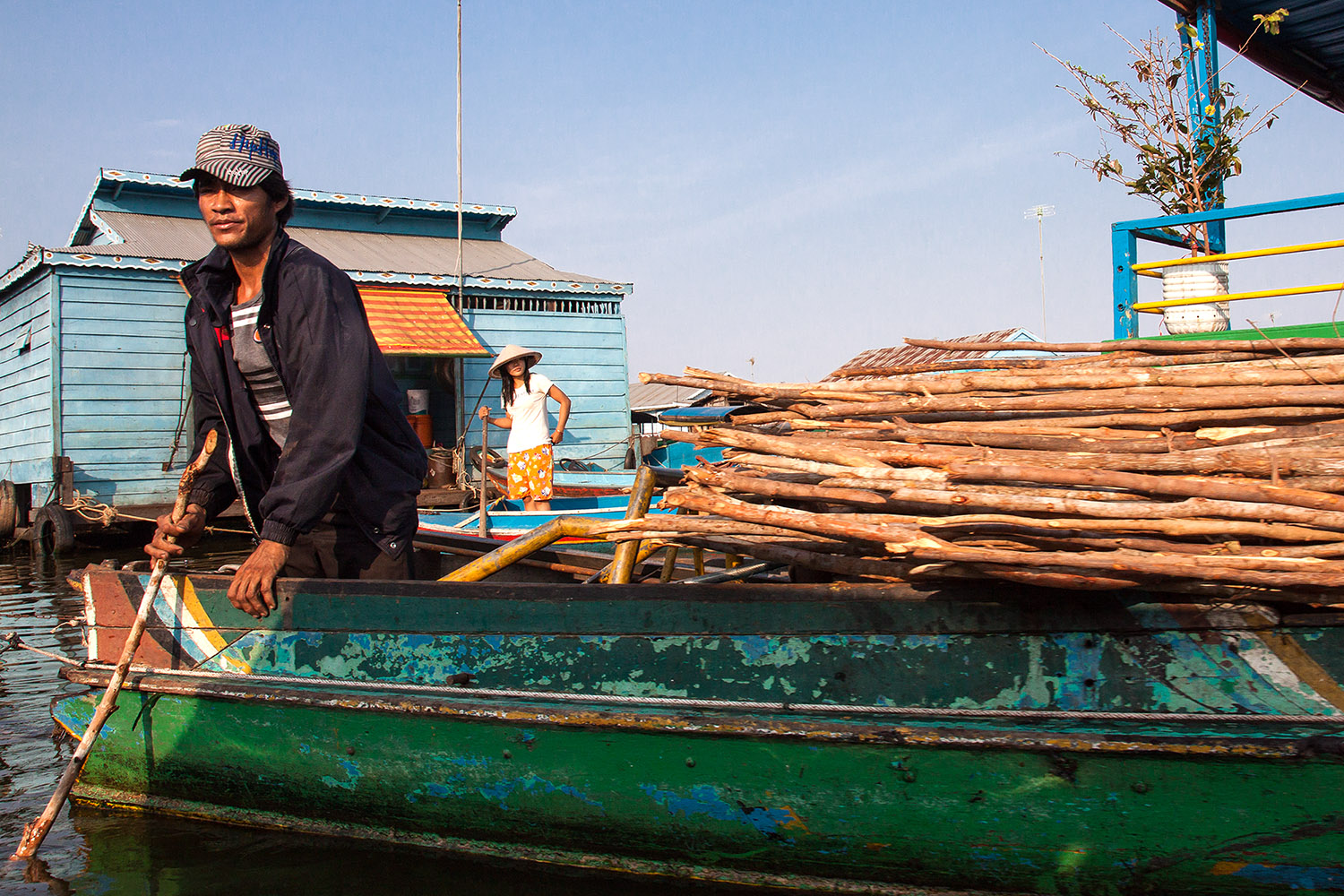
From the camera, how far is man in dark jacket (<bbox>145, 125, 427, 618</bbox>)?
2727 mm

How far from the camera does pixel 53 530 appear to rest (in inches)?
466

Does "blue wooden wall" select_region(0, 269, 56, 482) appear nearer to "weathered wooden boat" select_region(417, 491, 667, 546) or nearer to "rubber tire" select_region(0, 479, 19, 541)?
"rubber tire" select_region(0, 479, 19, 541)

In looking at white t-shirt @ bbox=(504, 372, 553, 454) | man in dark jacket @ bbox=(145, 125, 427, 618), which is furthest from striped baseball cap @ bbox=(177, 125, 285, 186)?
white t-shirt @ bbox=(504, 372, 553, 454)

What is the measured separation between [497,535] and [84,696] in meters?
4.40

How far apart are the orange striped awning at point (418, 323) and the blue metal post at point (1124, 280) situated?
31.4 feet

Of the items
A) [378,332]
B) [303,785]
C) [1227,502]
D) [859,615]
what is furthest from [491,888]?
[378,332]

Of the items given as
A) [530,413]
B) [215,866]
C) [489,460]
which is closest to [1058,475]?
[215,866]

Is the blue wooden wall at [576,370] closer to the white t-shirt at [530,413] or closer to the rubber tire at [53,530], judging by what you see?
the rubber tire at [53,530]

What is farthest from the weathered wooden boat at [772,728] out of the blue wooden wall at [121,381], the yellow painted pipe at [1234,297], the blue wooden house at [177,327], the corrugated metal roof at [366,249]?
the corrugated metal roof at [366,249]

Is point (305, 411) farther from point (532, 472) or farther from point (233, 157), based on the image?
point (532, 472)

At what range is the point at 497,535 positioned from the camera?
7695mm

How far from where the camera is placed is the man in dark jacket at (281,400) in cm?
273

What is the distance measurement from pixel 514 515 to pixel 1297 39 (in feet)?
24.5

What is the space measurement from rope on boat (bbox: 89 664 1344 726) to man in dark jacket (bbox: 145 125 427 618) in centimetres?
36
